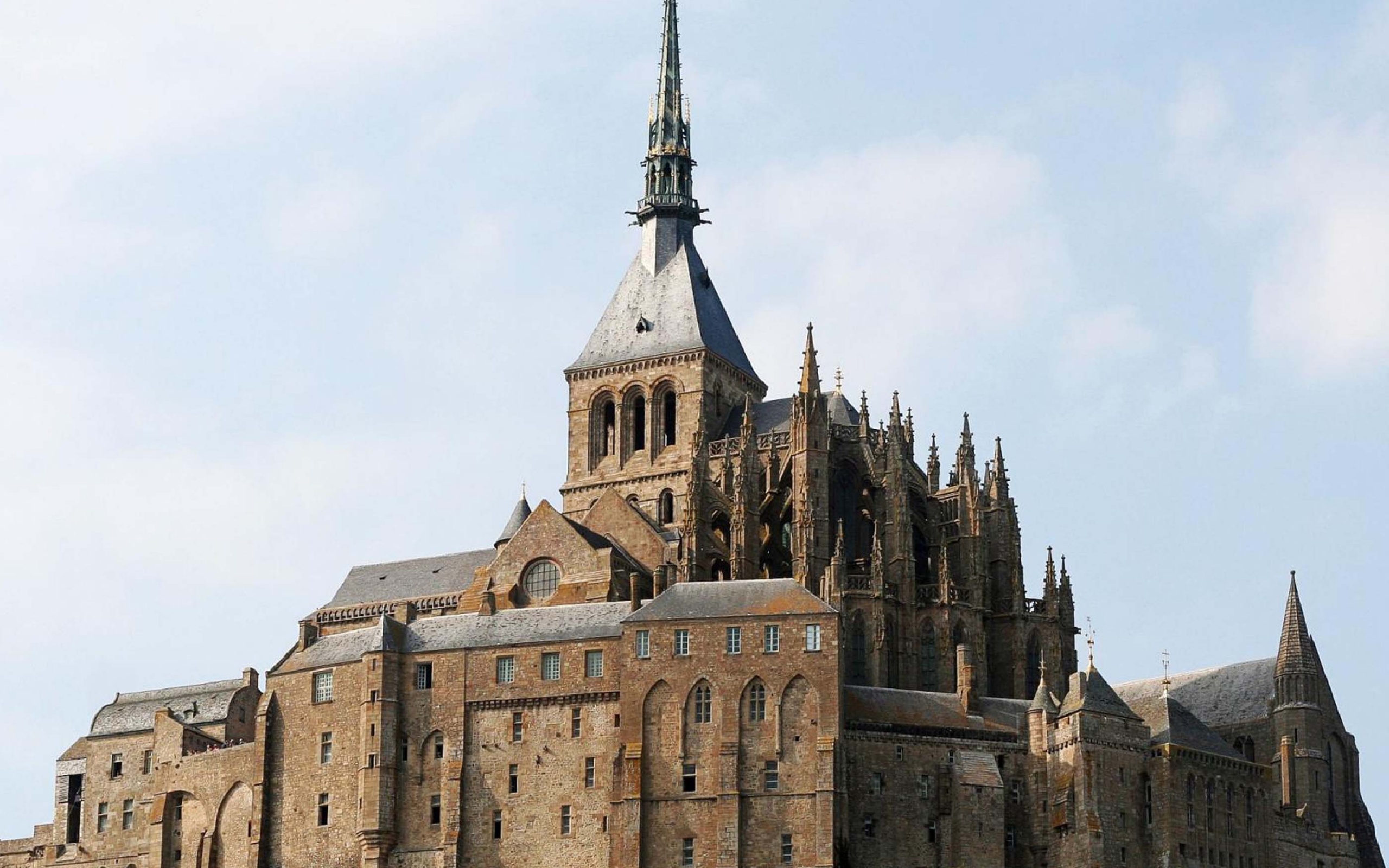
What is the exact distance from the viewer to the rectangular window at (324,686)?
12031cm

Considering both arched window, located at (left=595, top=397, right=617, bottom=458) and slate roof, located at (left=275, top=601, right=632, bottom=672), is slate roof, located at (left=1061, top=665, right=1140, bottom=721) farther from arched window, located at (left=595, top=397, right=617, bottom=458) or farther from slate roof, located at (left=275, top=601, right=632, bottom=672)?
arched window, located at (left=595, top=397, right=617, bottom=458)

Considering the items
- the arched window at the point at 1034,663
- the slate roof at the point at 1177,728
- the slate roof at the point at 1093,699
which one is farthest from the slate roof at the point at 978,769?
the arched window at the point at 1034,663

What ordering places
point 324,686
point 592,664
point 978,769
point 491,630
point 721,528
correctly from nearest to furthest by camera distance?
point 978,769, point 592,664, point 491,630, point 324,686, point 721,528

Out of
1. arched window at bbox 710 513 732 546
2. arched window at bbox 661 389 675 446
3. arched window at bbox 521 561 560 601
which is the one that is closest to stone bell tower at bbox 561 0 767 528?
arched window at bbox 661 389 675 446

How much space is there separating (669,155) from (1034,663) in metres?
36.2

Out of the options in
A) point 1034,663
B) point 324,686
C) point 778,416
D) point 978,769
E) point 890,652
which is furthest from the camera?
point 778,416

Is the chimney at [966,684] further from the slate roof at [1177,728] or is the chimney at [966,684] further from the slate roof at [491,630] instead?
the slate roof at [491,630]

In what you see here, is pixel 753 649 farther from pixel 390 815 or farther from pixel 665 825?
pixel 390 815

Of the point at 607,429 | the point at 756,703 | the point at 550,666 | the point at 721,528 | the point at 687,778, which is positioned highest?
the point at 607,429

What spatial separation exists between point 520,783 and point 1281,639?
117 ft

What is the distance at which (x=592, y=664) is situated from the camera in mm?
116312

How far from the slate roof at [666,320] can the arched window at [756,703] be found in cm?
2957

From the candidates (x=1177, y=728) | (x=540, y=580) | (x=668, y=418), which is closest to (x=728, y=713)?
(x=540, y=580)

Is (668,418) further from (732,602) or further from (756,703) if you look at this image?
(756,703)
